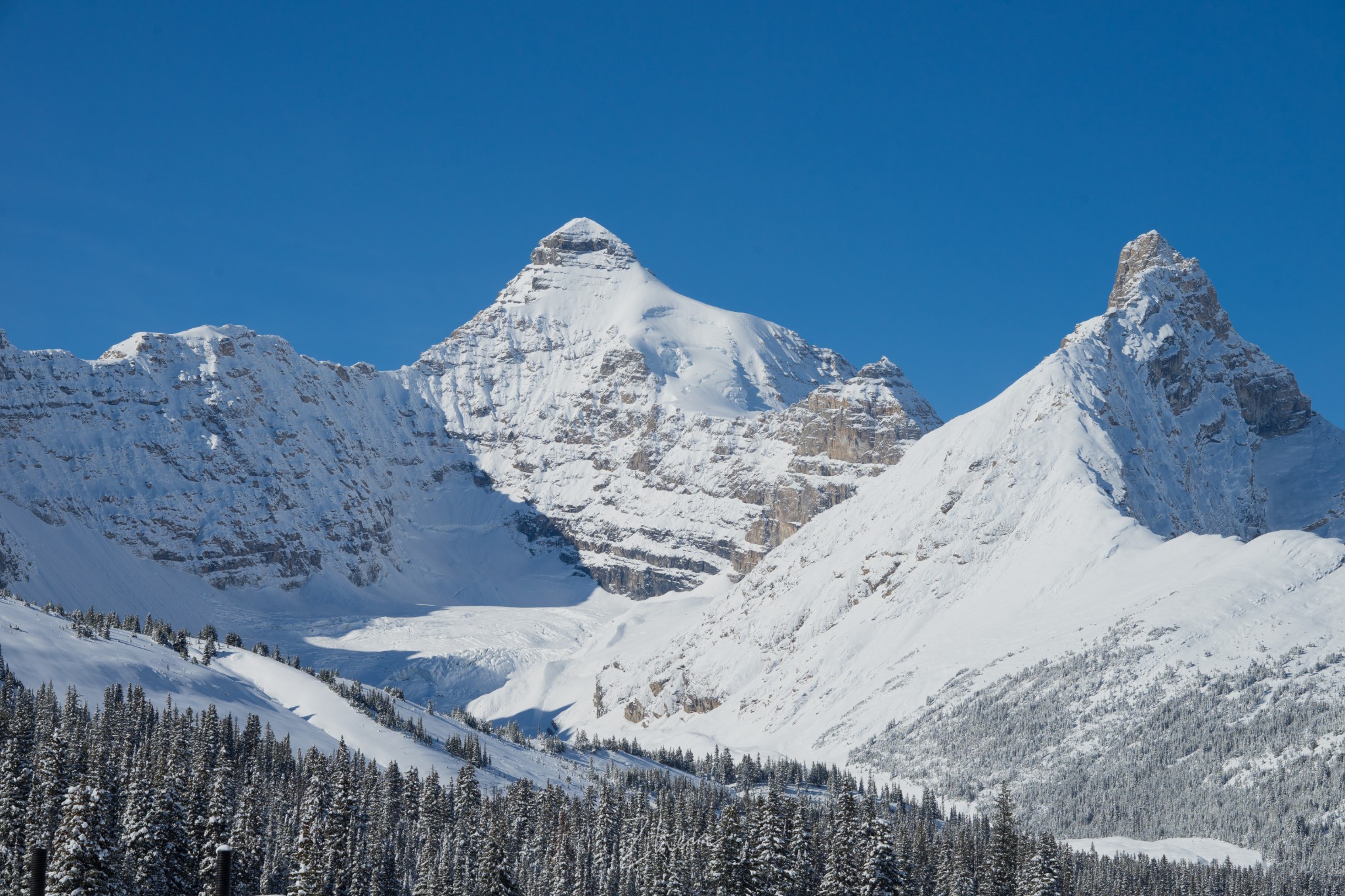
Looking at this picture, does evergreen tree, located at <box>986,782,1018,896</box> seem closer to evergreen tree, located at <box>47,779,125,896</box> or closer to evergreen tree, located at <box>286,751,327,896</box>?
evergreen tree, located at <box>286,751,327,896</box>

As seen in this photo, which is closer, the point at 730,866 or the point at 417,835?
the point at 730,866

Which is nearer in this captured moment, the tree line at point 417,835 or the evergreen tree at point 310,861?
the evergreen tree at point 310,861

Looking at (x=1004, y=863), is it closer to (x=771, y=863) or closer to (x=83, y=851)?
(x=771, y=863)

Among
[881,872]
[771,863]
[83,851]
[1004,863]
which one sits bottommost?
[83,851]

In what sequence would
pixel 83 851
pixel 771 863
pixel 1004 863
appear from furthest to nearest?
pixel 1004 863
pixel 771 863
pixel 83 851

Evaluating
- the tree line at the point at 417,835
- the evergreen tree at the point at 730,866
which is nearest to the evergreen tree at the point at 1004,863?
the tree line at the point at 417,835

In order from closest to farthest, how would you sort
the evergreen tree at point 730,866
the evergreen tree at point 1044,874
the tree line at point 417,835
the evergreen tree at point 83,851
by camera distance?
the evergreen tree at point 83,851 < the tree line at point 417,835 < the evergreen tree at point 730,866 < the evergreen tree at point 1044,874

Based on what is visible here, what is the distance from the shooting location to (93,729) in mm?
155000

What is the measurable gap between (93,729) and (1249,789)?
14818 centimetres

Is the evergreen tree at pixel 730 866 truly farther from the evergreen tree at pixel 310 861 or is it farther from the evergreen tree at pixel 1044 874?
the evergreen tree at pixel 310 861

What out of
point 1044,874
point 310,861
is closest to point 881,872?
point 1044,874

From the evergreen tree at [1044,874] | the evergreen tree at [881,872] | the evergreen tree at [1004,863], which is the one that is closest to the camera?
the evergreen tree at [881,872]

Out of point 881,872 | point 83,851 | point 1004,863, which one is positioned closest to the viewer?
point 83,851

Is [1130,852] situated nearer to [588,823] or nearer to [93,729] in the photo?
[588,823]
